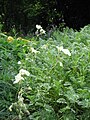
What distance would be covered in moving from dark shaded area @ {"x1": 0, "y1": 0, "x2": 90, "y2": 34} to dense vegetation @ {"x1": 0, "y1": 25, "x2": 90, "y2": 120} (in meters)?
4.71

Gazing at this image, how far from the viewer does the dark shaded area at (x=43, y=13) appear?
28.1 feet

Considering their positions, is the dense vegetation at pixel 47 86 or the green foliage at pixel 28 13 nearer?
the dense vegetation at pixel 47 86

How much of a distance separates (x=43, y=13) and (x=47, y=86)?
6.20 meters

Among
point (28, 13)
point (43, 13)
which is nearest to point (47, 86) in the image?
point (28, 13)

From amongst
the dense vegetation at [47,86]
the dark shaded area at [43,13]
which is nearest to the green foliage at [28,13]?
the dark shaded area at [43,13]

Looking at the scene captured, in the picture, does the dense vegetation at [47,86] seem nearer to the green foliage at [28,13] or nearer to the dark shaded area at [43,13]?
the dark shaded area at [43,13]

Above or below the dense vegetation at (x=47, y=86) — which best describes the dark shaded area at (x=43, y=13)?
above

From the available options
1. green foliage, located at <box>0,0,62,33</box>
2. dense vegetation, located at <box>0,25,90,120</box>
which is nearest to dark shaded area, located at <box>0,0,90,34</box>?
green foliage, located at <box>0,0,62,33</box>

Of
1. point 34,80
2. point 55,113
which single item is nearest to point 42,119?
point 55,113

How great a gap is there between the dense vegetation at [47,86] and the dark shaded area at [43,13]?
471 centimetres

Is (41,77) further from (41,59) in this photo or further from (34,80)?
(41,59)

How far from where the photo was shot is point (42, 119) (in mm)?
3094

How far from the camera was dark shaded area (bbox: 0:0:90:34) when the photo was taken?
28.1 feet

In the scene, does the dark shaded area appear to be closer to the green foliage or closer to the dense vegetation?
the green foliage
